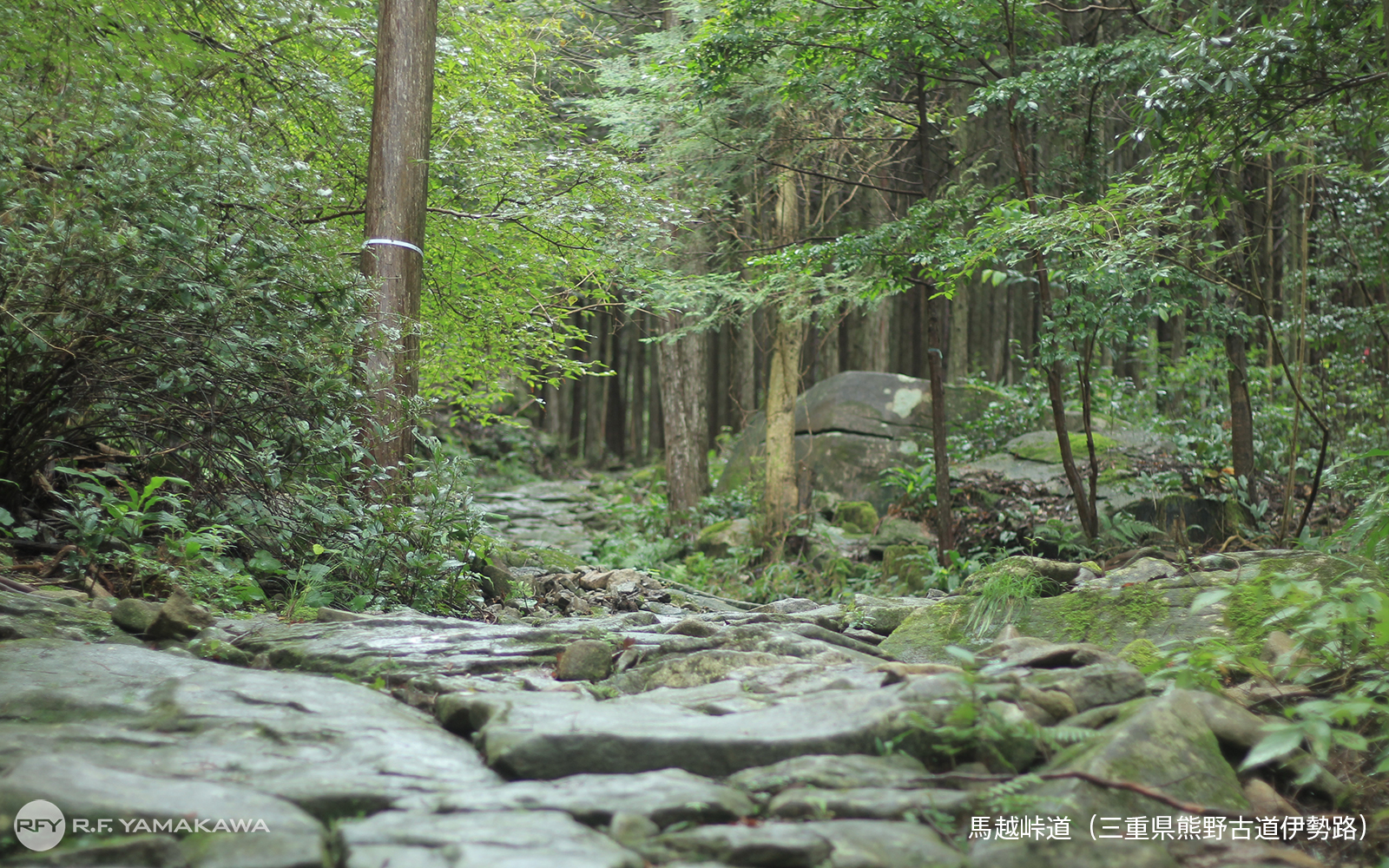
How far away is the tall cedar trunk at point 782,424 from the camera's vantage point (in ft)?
37.7

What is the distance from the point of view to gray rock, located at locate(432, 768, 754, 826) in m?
2.11

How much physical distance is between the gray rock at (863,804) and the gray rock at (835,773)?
0.05m

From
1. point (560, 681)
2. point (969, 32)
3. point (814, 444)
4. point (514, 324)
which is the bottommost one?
point (560, 681)

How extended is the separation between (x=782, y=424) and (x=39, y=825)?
10.2 meters

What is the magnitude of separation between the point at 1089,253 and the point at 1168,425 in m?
5.42

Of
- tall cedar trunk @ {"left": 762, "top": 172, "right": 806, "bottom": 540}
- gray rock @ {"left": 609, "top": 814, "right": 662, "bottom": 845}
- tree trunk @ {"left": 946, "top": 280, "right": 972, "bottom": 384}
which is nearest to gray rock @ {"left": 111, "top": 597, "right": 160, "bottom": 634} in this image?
gray rock @ {"left": 609, "top": 814, "right": 662, "bottom": 845}

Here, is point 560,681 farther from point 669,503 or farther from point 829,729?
point 669,503

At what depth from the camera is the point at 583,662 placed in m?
3.64

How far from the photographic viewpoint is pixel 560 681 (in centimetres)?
352

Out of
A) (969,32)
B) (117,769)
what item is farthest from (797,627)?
(969,32)

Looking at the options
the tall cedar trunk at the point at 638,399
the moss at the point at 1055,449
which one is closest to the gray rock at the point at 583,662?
the moss at the point at 1055,449

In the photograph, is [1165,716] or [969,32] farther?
[969,32]

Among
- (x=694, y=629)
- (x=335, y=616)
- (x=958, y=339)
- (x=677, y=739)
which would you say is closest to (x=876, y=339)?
(x=958, y=339)

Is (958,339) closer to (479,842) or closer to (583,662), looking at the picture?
(583,662)
